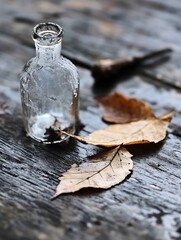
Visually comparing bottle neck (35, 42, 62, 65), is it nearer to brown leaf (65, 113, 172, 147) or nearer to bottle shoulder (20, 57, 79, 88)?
bottle shoulder (20, 57, 79, 88)

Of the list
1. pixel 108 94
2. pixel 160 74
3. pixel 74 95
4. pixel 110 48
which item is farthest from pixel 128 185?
pixel 110 48

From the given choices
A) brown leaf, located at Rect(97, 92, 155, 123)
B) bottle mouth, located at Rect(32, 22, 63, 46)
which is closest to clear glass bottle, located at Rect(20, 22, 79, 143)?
bottle mouth, located at Rect(32, 22, 63, 46)

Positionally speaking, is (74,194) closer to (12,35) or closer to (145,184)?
(145,184)

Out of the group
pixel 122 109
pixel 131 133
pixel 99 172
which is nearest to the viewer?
pixel 99 172

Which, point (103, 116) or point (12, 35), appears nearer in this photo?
point (103, 116)

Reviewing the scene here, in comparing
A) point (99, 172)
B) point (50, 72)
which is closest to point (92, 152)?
point (99, 172)

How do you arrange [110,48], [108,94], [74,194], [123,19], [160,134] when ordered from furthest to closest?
[123,19], [110,48], [108,94], [160,134], [74,194]

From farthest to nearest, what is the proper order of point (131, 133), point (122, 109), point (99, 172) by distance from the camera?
point (122, 109)
point (131, 133)
point (99, 172)

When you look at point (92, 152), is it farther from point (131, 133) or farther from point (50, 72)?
point (50, 72)
